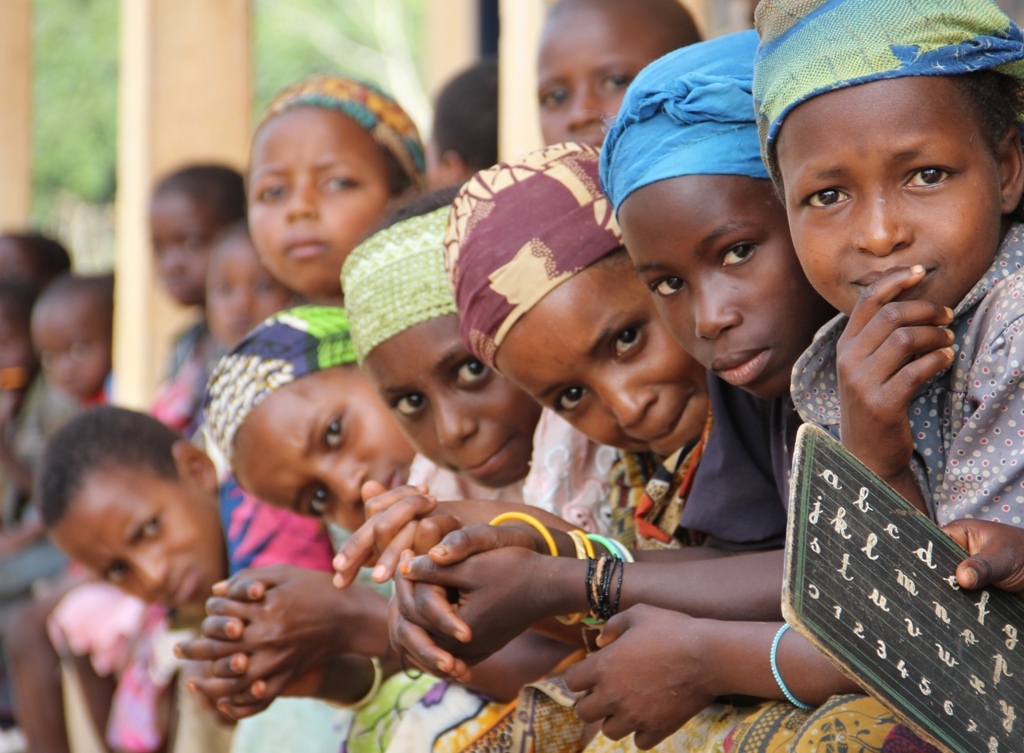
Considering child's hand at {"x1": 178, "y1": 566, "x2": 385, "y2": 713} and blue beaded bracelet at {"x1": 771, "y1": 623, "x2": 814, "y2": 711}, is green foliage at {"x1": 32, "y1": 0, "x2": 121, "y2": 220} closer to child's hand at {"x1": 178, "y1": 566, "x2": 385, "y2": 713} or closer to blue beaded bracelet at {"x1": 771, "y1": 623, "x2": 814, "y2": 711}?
child's hand at {"x1": 178, "y1": 566, "x2": 385, "y2": 713}

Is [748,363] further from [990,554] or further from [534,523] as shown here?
[990,554]

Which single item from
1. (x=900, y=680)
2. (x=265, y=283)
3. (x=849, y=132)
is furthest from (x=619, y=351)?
(x=265, y=283)

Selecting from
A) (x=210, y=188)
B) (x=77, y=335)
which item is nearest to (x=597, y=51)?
(x=210, y=188)

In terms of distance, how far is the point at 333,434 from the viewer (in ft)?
10.3

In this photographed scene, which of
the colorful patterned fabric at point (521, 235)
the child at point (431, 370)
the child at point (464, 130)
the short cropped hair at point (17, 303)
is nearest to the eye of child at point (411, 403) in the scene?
the child at point (431, 370)

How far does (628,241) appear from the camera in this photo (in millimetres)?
2150

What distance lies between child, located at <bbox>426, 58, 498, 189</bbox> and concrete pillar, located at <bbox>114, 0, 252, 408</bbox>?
164 cm

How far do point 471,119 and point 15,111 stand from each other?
394 centimetres

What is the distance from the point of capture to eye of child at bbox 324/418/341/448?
314 centimetres

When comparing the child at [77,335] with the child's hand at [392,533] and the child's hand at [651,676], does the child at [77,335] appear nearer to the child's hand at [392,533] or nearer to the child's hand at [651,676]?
the child's hand at [392,533]

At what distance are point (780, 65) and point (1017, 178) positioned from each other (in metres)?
0.37

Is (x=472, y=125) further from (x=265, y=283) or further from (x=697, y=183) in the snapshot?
(x=697, y=183)

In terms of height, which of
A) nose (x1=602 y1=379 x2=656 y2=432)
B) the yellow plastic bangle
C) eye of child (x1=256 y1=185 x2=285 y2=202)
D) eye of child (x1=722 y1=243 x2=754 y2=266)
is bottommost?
the yellow plastic bangle

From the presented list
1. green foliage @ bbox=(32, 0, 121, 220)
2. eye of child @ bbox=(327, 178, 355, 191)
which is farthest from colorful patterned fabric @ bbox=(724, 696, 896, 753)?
green foliage @ bbox=(32, 0, 121, 220)
